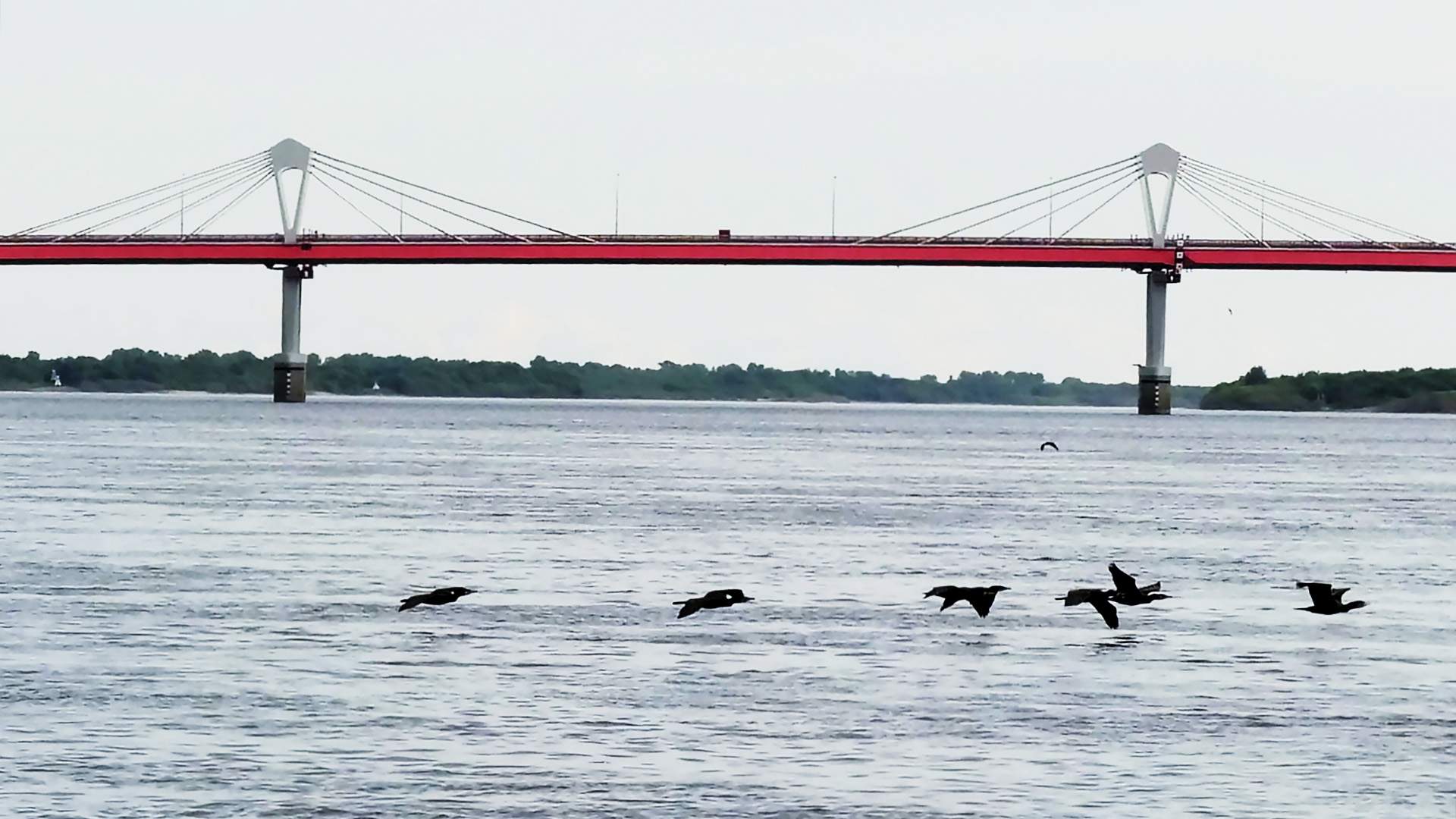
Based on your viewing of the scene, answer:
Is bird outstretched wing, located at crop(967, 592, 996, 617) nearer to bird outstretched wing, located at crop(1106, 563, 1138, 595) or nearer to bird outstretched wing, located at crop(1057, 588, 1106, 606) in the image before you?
bird outstretched wing, located at crop(1057, 588, 1106, 606)

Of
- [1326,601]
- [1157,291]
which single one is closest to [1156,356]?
[1157,291]

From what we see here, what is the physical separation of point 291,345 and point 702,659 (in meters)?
130

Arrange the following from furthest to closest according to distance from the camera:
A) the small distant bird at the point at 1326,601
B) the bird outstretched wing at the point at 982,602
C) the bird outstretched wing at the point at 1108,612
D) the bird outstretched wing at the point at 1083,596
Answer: the small distant bird at the point at 1326,601 → the bird outstretched wing at the point at 982,602 → the bird outstretched wing at the point at 1083,596 → the bird outstretched wing at the point at 1108,612

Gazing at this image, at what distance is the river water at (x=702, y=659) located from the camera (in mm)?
18375

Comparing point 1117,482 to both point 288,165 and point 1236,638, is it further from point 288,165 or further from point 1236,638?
point 288,165

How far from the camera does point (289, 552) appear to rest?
37.8 metres

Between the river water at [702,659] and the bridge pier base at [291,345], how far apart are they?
286 feet

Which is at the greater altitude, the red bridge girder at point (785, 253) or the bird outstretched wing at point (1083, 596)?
the red bridge girder at point (785, 253)

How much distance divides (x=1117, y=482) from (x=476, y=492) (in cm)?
1954

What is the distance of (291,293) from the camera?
473 ft

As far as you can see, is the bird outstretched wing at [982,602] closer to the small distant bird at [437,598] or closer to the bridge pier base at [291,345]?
the small distant bird at [437,598]

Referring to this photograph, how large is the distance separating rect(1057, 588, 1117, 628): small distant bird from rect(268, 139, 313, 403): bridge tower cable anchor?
11409 cm

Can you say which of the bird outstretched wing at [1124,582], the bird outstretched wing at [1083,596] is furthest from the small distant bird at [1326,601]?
the bird outstretched wing at [1083,596]

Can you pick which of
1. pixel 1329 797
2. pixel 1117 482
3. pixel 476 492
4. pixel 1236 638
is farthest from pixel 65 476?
pixel 1329 797
